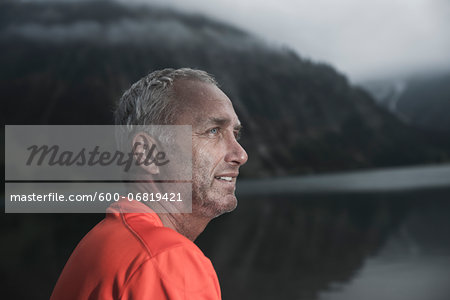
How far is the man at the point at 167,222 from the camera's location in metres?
1.12

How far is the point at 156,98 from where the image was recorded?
5.16 feet

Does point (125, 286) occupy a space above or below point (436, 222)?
above

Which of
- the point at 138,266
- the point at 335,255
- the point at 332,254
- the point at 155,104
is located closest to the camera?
the point at 138,266

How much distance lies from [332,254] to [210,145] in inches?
864

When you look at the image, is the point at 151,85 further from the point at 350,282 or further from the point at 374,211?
the point at 374,211

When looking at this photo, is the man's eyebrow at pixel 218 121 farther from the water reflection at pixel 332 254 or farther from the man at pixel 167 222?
the water reflection at pixel 332 254

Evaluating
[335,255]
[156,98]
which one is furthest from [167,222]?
[335,255]

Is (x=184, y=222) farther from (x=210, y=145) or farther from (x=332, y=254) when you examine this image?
(x=332, y=254)

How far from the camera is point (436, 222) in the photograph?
3077 cm

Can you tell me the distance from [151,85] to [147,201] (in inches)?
16.4

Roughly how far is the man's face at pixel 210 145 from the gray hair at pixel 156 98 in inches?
1.1

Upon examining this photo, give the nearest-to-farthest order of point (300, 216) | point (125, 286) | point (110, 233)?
1. point (125, 286)
2. point (110, 233)
3. point (300, 216)

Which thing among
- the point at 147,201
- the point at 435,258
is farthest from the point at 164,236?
the point at 435,258

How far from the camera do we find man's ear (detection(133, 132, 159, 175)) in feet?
5.23
